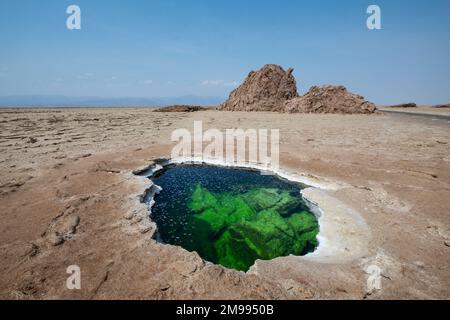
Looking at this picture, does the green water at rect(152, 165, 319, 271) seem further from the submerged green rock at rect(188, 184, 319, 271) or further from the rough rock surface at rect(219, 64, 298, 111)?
the rough rock surface at rect(219, 64, 298, 111)

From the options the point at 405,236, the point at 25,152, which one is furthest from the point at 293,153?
the point at 25,152

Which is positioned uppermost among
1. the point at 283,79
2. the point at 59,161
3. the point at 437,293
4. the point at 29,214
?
the point at 283,79

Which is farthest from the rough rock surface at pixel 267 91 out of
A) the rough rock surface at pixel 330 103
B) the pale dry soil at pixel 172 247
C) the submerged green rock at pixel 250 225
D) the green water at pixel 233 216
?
the submerged green rock at pixel 250 225

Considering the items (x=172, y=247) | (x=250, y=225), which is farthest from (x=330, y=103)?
(x=172, y=247)

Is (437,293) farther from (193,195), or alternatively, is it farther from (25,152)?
(25,152)

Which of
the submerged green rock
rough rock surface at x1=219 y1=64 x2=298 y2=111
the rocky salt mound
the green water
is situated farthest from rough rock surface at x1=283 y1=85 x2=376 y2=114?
the submerged green rock

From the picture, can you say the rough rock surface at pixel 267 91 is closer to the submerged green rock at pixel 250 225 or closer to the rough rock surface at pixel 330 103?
the rough rock surface at pixel 330 103

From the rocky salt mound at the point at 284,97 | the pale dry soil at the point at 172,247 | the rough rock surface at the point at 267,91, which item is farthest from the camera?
the rough rock surface at the point at 267,91
